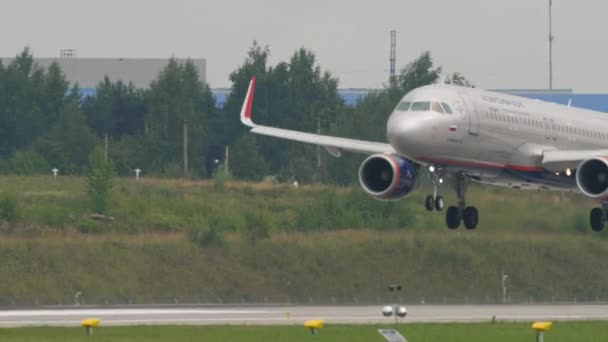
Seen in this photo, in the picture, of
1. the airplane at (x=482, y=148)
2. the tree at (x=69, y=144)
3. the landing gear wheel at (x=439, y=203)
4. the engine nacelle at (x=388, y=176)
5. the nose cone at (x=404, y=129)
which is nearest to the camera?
the nose cone at (x=404, y=129)

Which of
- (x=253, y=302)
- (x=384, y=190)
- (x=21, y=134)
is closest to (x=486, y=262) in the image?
(x=253, y=302)

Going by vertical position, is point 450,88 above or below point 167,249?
above

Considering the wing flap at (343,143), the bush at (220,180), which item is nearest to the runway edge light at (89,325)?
the wing flap at (343,143)

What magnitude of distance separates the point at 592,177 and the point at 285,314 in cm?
2633

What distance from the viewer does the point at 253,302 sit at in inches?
4400

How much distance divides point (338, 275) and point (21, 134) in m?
67.6

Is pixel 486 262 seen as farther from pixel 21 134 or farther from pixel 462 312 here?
pixel 21 134

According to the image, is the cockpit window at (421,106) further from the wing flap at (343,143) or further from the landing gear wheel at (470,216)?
the landing gear wheel at (470,216)

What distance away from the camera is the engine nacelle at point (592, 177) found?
2906 inches

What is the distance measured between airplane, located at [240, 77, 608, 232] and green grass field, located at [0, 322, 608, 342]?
4.99 metres

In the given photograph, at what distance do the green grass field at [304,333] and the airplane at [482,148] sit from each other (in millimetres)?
4993

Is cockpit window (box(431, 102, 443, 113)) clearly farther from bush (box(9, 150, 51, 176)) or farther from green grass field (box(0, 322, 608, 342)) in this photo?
bush (box(9, 150, 51, 176))

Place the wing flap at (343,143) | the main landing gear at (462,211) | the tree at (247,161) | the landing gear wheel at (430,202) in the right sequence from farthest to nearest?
the tree at (247,161) → the wing flap at (343,143) → the main landing gear at (462,211) → the landing gear wheel at (430,202)

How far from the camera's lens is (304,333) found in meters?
80.4
